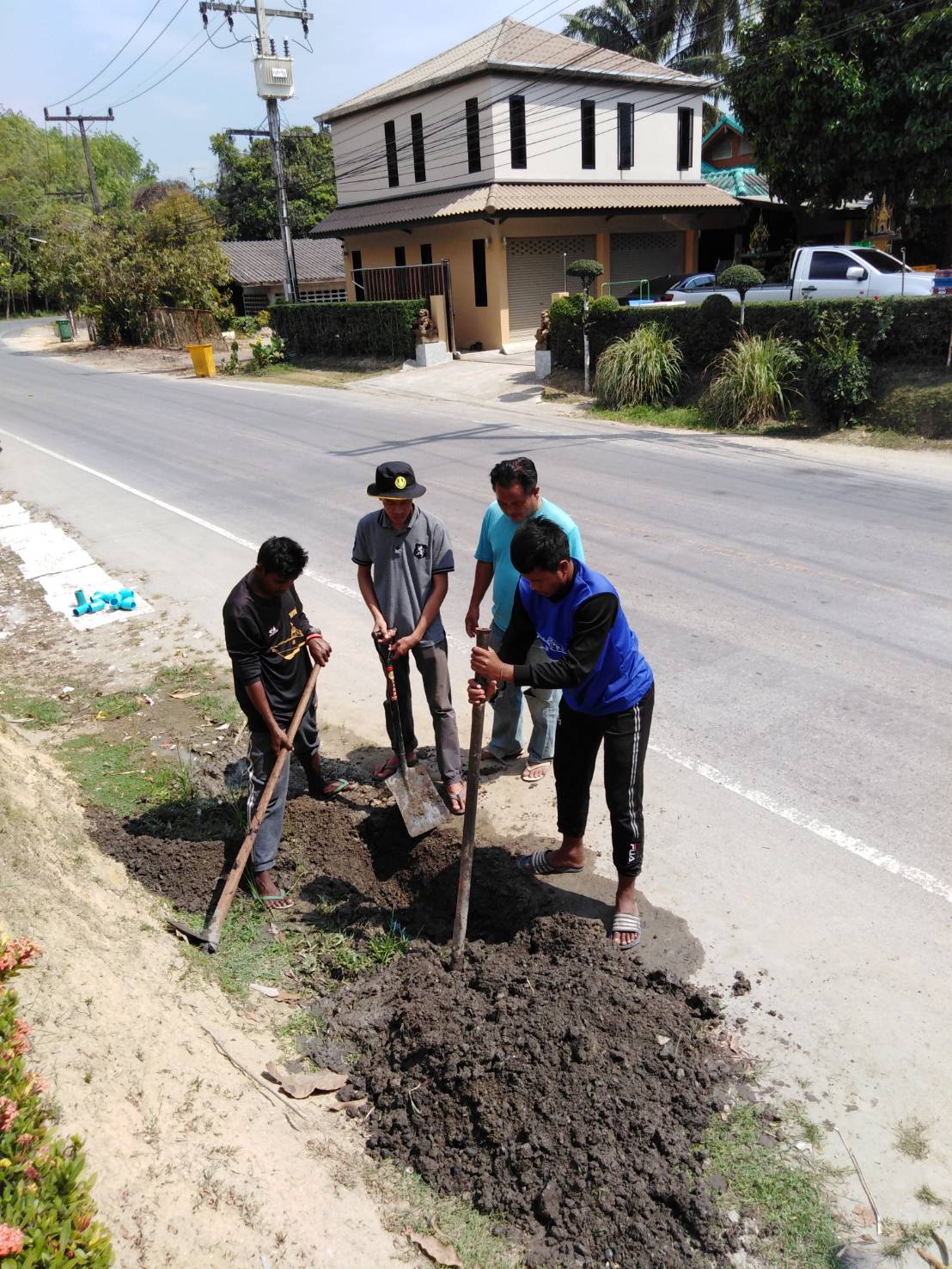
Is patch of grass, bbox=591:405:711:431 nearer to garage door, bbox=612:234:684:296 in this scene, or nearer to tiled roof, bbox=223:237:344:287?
garage door, bbox=612:234:684:296

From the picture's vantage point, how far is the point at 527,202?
2684 centimetres

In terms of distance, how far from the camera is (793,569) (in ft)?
27.0

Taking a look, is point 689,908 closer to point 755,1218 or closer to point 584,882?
point 584,882

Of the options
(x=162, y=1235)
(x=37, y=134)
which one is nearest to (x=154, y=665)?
(x=162, y=1235)

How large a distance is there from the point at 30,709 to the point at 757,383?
12.5 metres

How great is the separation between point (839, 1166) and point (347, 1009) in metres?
1.82

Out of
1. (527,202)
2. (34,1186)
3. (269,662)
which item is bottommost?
(34,1186)

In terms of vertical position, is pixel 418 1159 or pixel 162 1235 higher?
pixel 162 1235

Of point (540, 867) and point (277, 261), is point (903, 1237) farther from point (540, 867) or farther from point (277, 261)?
point (277, 261)

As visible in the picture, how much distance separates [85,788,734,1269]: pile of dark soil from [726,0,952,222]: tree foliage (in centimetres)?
2139

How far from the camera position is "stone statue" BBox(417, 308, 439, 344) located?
25734mm

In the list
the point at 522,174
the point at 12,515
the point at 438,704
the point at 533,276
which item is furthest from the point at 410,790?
the point at 522,174

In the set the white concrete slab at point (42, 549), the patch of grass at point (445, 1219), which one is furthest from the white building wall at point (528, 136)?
the patch of grass at point (445, 1219)

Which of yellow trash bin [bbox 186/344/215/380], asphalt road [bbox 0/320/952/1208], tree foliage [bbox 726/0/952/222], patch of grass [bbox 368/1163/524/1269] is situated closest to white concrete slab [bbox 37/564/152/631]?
asphalt road [bbox 0/320/952/1208]
